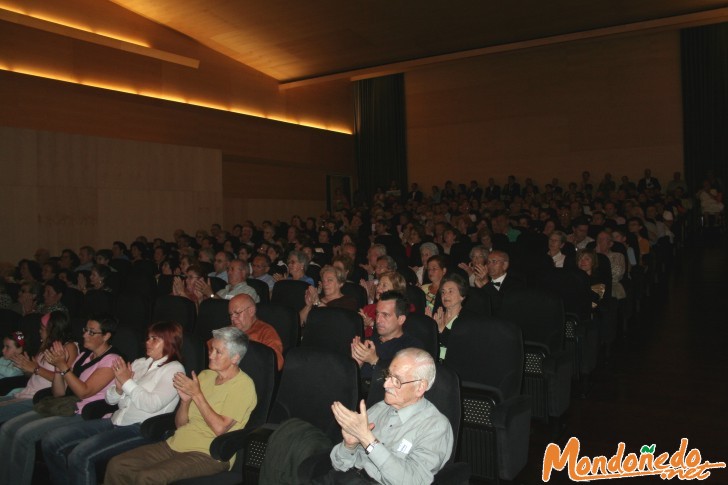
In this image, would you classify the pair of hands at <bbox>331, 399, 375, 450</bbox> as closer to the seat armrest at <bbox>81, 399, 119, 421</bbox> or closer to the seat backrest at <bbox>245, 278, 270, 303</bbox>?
the seat armrest at <bbox>81, 399, 119, 421</bbox>

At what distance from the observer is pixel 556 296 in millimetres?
4027

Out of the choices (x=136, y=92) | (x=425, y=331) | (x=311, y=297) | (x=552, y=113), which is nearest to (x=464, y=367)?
(x=425, y=331)

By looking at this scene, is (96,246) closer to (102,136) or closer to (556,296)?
(102,136)

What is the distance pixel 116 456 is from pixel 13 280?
596cm

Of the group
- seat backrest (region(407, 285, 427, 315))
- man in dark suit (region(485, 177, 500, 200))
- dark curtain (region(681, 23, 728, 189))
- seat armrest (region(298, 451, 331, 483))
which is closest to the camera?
seat armrest (region(298, 451, 331, 483))

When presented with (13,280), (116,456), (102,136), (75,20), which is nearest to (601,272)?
(116,456)

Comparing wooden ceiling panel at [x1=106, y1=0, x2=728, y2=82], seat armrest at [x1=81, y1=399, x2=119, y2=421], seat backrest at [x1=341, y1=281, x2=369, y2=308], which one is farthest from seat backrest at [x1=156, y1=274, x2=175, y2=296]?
wooden ceiling panel at [x1=106, y1=0, x2=728, y2=82]

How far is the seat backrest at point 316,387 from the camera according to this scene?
2910 millimetres

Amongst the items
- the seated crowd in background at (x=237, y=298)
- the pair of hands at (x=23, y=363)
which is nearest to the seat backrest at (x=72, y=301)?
the seated crowd in background at (x=237, y=298)

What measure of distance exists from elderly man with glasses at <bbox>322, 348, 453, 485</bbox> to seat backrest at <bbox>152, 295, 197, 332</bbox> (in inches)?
103

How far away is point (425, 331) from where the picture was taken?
11.9 feet

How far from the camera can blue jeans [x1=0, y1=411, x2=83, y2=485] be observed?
339 centimetres

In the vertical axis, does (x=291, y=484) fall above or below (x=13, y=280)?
below

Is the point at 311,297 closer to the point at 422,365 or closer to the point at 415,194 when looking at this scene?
the point at 422,365
